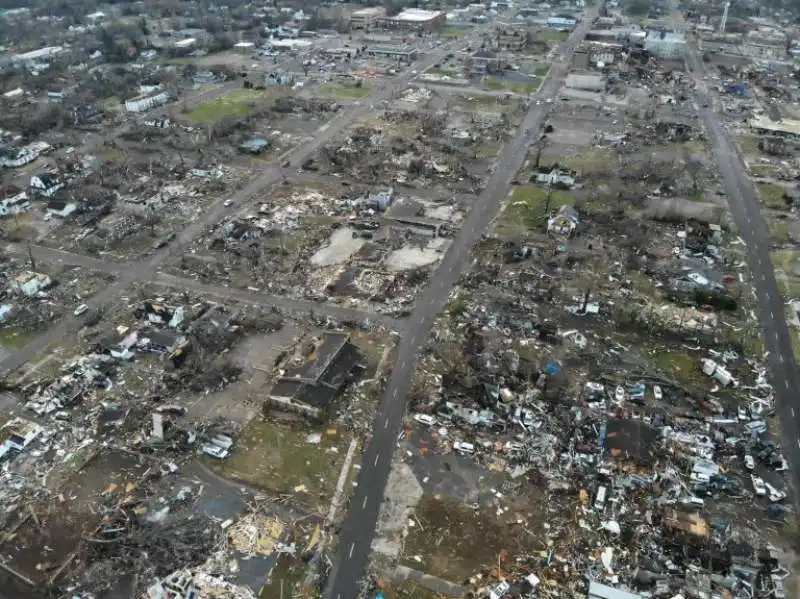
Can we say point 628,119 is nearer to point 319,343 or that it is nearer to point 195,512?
point 319,343

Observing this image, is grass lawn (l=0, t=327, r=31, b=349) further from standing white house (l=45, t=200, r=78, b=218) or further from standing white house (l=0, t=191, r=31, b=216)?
standing white house (l=0, t=191, r=31, b=216)

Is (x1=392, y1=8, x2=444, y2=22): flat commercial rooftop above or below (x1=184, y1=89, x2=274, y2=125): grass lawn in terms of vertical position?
above

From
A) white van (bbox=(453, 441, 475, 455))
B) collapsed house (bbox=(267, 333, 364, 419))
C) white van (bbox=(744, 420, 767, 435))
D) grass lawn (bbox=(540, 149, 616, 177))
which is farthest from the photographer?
grass lawn (bbox=(540, 149, 616, 177))

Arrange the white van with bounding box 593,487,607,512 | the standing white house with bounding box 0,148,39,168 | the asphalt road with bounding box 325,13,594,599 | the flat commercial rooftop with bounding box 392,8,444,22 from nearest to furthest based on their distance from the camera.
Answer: the asphalt road with bounding box 325,13,594,599 → the white van with bounding box 593,487,607,512 → the standing white house with bounding box 0,148,39,168 → the flat commercial rooftop with bounding box 392,8,444,22

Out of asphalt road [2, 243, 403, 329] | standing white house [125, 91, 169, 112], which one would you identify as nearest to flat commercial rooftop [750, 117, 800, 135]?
asphalt road [2, 243, 403, 329]

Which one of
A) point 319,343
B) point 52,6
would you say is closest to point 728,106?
point 319,343

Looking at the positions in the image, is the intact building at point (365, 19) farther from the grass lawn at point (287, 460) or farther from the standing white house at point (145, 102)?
the grass lawn at point (287, 460)

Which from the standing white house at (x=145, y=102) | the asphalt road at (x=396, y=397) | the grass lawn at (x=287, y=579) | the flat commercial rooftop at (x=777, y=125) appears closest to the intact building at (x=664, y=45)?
the flat commercial rooftop at (x=777, y=125)

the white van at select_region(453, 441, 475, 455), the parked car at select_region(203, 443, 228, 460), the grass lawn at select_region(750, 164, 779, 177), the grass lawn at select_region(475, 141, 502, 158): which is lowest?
the parked car at select_region(203, 443, 228, 460)
